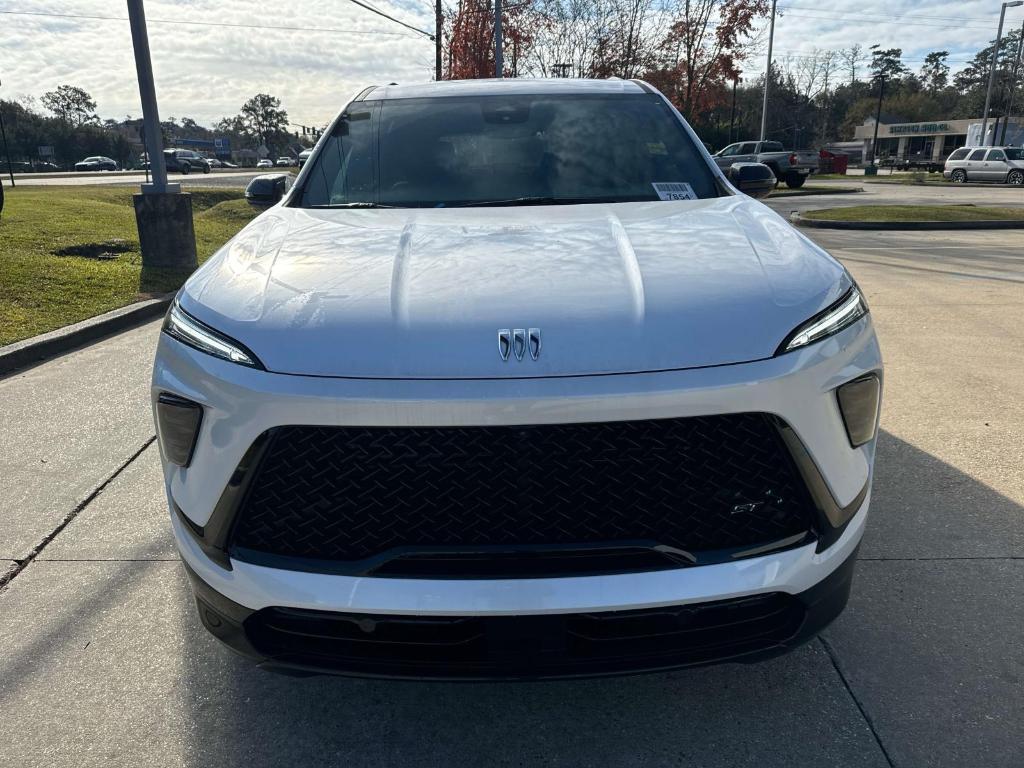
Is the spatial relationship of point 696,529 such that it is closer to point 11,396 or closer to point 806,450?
point 806,450

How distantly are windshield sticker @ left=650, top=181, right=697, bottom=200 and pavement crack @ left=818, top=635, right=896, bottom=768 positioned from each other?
157 cm

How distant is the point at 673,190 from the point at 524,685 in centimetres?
181

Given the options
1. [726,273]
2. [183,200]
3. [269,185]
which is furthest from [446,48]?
[726,273]

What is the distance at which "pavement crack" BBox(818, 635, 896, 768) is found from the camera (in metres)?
1.90

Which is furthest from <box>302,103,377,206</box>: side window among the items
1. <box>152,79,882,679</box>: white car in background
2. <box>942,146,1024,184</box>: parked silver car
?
<box>942,146,1024,184</box>: parked silver car

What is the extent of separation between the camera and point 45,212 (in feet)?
40.0

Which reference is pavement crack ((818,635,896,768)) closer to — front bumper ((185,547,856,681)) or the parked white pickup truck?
front bumper ((185,547,856,681))

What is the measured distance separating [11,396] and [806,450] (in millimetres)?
4861

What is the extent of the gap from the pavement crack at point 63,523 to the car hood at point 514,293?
1469 mm

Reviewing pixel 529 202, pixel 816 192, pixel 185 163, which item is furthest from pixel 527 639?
pixel 185 163

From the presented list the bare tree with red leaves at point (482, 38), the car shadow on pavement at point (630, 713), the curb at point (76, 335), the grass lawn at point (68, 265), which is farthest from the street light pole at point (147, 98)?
the bare tree with red leaves at point (482, 38)

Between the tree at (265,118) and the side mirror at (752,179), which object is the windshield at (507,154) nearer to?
the side mirror at (752,179)

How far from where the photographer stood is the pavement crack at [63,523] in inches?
109

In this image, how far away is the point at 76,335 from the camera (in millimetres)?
5984
